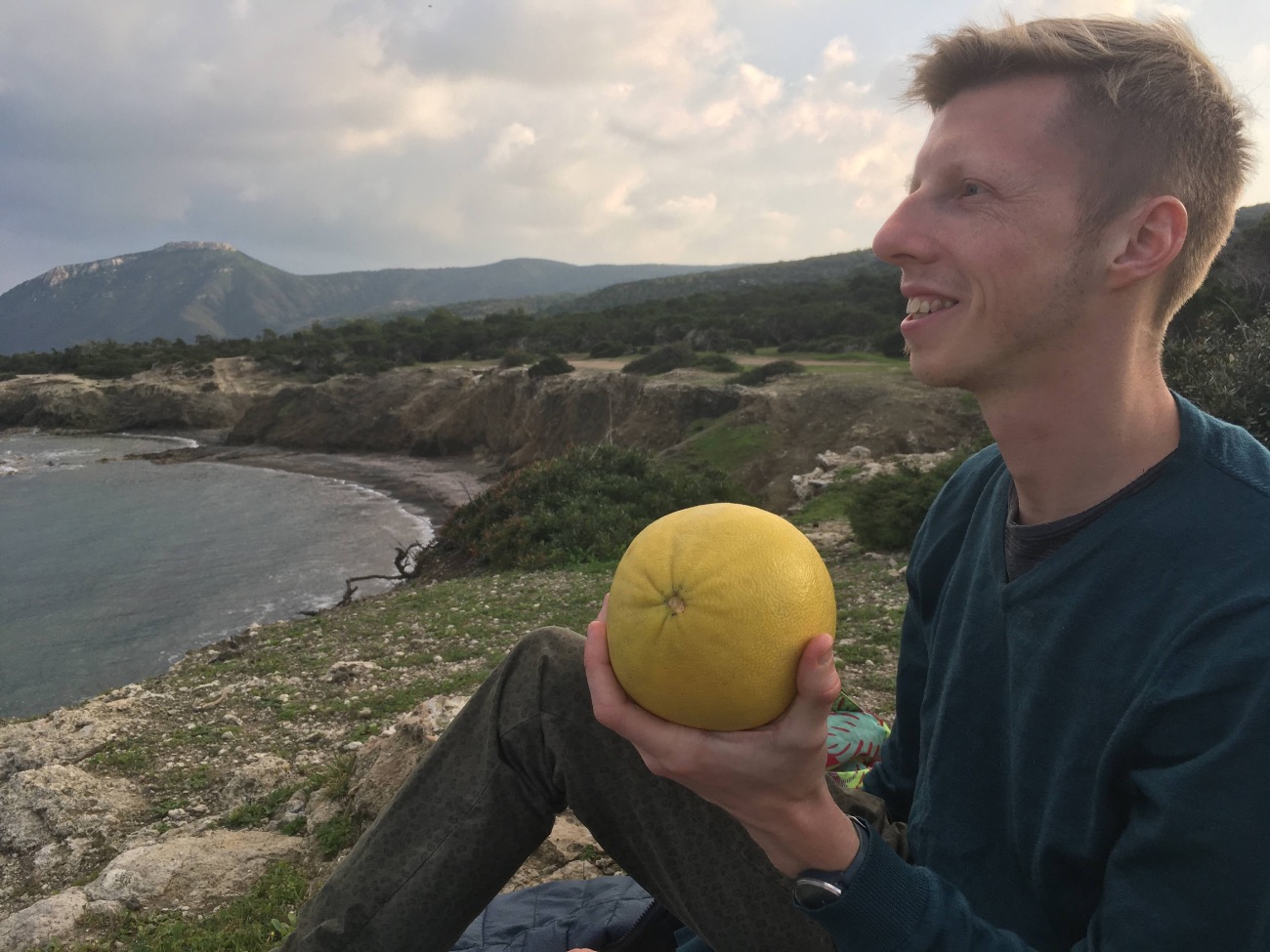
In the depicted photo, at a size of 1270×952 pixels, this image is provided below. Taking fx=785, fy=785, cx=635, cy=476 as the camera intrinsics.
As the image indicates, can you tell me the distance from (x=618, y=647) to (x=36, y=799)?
457 cm

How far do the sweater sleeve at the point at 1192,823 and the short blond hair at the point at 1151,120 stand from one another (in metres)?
0.82

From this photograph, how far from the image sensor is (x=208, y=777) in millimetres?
4984

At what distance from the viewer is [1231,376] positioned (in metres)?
10.4

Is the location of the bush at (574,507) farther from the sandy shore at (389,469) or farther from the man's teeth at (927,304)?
the man's teeth at (927,304)

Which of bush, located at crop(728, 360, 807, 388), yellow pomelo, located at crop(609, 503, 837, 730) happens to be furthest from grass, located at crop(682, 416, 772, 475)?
yellow pomelo, located at crop(609, 503, 837, 730)

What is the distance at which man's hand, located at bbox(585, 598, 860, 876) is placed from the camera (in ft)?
4.98

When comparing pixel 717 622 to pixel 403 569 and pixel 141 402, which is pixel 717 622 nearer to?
pixel 403 569

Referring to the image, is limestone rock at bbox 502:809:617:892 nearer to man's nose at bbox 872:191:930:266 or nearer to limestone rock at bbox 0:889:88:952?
limestone rock at bbox 0:889:88:952

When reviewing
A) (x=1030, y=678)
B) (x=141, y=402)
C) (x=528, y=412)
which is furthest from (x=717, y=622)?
(x=141, y=402)

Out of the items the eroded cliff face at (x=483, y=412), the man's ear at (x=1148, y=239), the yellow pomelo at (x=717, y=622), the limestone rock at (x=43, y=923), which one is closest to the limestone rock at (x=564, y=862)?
the limestone rock at (x=43, y=923)

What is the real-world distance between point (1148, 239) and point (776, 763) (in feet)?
4.34

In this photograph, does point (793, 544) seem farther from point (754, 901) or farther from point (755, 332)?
point (755, 332)

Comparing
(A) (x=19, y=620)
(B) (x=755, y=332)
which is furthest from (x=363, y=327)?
(A) (x=19, y=620)

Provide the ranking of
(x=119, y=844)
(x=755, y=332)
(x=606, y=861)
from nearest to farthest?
(x=606, y=861)
(x=119, y=844)
(x=755, y=332)
